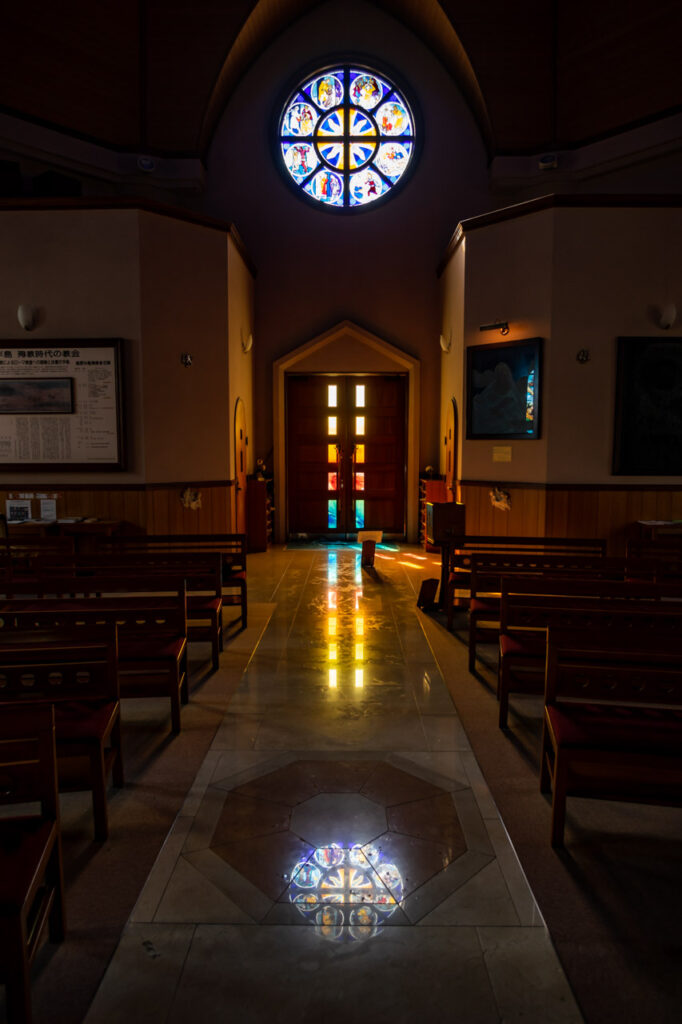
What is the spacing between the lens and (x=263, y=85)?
31.2 ft

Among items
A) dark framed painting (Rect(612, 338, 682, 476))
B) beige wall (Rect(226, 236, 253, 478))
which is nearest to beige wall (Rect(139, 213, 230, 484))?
beige wall (Rect(226, 236, 253, 478))

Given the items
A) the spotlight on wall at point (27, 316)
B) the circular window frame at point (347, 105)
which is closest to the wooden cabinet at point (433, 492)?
the circular window frame at point (347, 105)

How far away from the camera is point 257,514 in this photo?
8.91 m

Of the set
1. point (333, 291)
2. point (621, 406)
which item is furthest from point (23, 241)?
point (621, 406)

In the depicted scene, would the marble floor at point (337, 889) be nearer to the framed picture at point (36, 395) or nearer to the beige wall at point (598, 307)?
the beige wall at point (598, 307)

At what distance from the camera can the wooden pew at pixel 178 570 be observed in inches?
173

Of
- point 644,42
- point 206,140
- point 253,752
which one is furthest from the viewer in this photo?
point 206,140

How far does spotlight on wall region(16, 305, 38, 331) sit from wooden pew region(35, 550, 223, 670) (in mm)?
3247

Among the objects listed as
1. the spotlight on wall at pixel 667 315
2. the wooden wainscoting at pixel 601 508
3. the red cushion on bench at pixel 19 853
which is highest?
the spotlight on wall at pixel 667 315

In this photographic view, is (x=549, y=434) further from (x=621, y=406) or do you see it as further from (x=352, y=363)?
(x=352, y=363)

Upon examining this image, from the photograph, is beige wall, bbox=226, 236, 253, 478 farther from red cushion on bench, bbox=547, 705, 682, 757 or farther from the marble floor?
red cushion on bench, bbox=547, 705, 682, 757

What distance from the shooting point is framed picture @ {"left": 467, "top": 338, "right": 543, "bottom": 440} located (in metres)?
6.93

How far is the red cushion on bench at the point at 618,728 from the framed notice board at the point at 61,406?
5.43m

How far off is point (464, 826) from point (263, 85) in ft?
33.4
